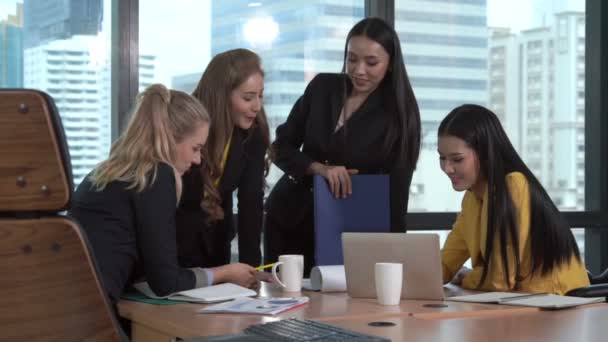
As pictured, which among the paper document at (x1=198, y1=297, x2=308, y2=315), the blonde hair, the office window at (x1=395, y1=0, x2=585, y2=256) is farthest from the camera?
the office window at (x1=395, y1=0, x2=585, y2=256)

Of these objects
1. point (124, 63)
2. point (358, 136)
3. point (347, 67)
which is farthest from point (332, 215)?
point (124, 63)

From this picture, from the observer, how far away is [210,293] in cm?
211

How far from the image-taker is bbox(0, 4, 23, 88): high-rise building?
3.88 m

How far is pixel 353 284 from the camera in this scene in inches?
89.0

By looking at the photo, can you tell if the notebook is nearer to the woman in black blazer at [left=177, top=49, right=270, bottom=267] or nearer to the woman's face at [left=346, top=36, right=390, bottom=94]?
the woman in black blazer at [left=177, top=49, right=270, bottom=267]

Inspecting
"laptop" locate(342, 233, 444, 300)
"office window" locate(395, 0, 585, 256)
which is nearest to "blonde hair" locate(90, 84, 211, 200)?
"laptop" locate(342, 233, 444, 300)

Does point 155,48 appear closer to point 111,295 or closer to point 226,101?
point 226,101

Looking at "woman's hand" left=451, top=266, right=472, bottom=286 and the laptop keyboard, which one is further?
"woman's hand" left=451, top=266, right=472, bottom=286

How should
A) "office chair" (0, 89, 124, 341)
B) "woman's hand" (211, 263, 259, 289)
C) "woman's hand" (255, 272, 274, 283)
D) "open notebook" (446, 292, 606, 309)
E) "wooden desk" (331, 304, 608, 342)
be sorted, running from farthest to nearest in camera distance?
"woman's hand" (255, 272, 274, 283) < "woman's hand" (211, 263, 259, 289) < "open notebook" (446, 292, 606, 309) < "wooden desk" (331, 304, 608, 342) < "office chair" (0, 89, 124, 341)

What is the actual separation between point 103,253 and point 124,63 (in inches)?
80.3

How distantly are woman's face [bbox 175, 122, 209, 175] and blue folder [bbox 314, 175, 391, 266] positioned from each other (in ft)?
1.55

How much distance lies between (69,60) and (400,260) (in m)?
2.31

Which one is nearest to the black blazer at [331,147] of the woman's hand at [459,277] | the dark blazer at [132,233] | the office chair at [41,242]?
the woman's hand at [459,277]

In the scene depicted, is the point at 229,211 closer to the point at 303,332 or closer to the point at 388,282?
the point at 388,282
